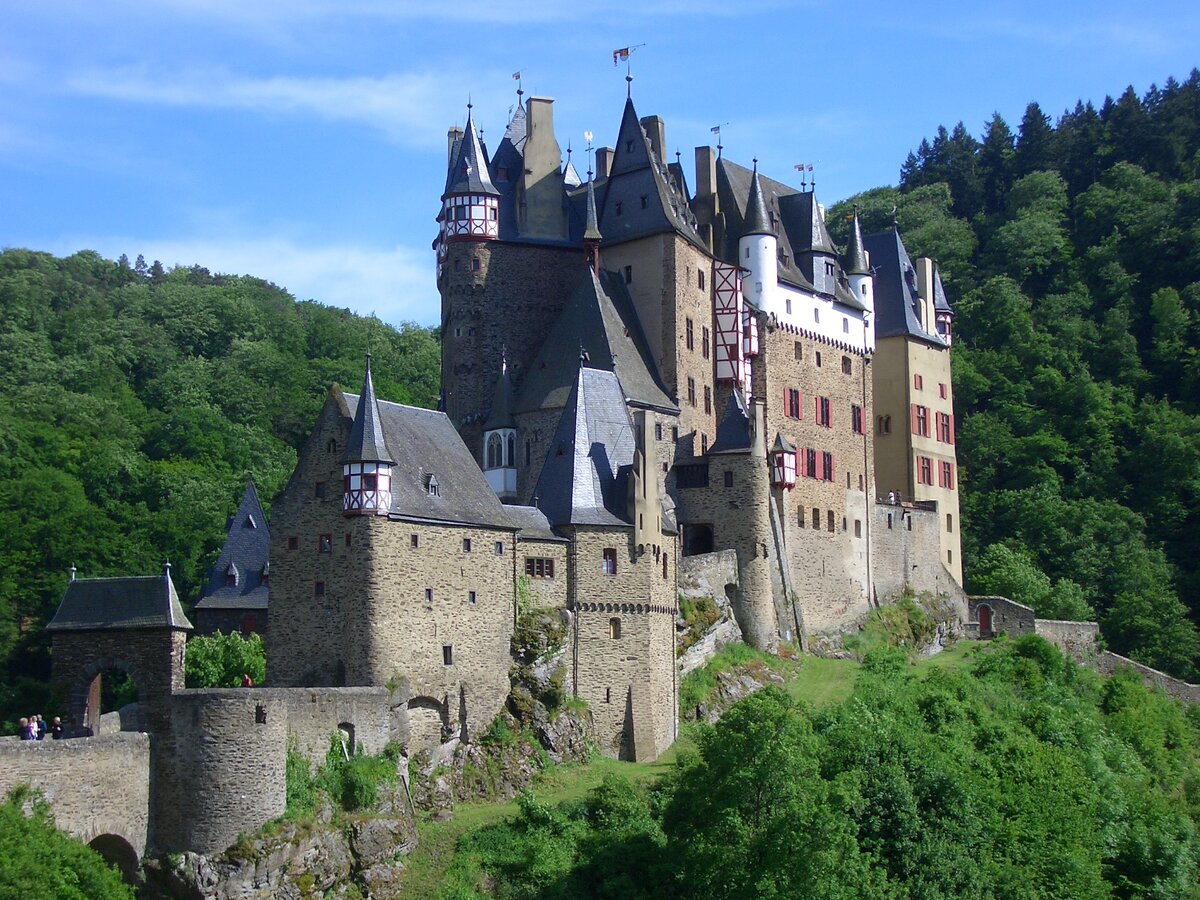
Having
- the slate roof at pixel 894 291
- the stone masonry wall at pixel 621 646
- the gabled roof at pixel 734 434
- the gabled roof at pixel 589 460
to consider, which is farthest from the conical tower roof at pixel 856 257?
the stone masonry wall at pixel 621 646

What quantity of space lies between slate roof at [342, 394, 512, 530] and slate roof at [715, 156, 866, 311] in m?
19.5

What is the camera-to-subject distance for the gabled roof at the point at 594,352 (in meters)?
63.7

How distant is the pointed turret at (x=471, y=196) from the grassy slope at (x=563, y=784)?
18531 mm

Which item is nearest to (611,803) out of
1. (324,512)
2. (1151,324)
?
(324,512)

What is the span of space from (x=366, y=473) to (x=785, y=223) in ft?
98.9

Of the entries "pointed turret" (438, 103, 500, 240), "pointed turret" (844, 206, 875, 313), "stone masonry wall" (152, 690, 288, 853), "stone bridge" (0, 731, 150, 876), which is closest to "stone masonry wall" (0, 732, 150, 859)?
"stone bridge" (0, 731, 150, 876)

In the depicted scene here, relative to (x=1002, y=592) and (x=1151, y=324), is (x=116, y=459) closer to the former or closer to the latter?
(x=1002, y=592)

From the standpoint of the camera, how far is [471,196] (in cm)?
6638

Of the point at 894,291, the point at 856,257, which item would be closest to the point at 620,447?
the point at 856,257

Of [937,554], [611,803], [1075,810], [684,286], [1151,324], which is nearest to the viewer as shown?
[611,803]

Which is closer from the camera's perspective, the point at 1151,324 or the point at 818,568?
the point at 818,568

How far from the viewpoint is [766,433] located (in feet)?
226

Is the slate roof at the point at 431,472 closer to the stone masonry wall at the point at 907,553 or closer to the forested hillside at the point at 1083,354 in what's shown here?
the stone masonry wall at the point at 907,553

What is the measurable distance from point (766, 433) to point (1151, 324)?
44452mm
